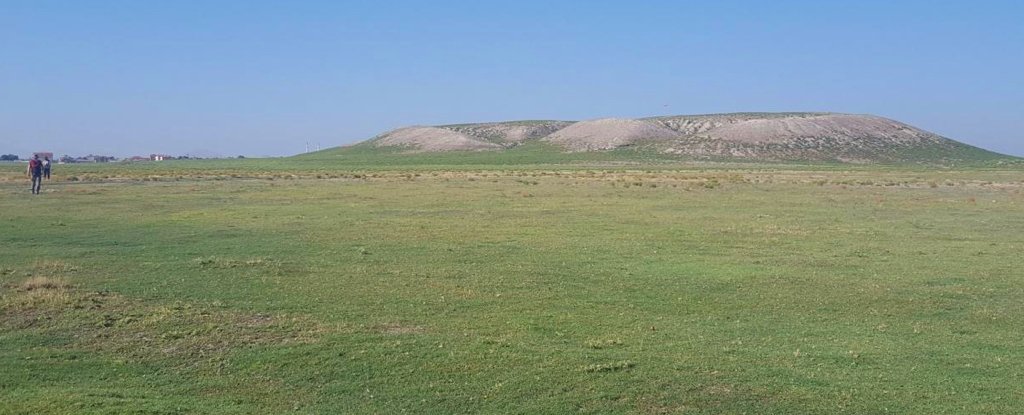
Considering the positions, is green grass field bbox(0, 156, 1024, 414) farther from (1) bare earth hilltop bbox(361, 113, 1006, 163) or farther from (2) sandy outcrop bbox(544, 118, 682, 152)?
(2) sandy outcrop bbox(544, 118, 682, 152)

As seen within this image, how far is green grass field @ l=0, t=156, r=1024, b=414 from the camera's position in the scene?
10.1 m

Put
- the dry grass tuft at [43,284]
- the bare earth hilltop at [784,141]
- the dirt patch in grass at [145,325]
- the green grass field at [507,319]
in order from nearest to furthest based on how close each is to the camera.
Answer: the green grass field at [507,319], the dirt patch in grass at [145,325], the dry grass tuft at [43,284], the bare earth hilltop at [784,141]

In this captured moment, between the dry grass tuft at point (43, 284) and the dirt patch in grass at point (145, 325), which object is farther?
the dry grass tuft at point (43, 284)

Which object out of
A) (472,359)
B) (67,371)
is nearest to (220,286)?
(67,371)

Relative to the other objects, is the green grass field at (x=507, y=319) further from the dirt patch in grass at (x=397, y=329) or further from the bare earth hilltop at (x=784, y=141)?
the bare earth hilltop at (x=784, y=141)

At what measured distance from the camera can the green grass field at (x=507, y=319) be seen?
33.1ft

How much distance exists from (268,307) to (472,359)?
4.76m

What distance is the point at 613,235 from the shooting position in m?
27.3

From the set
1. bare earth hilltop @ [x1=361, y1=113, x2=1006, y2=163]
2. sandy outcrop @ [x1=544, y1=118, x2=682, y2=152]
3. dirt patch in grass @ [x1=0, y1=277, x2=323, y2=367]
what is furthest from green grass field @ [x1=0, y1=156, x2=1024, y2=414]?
sandy outcrop @ [x1=544, y1=118, x2=682, y2=152]

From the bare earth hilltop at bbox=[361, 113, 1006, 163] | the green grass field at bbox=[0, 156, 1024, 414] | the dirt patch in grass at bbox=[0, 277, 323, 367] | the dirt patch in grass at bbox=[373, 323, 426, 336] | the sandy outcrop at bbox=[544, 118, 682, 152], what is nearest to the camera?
the green grass field at bbox=[0, 156, 1024, 414]

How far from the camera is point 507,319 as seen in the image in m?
14.0

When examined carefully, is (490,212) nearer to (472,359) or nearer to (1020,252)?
(1020,252)

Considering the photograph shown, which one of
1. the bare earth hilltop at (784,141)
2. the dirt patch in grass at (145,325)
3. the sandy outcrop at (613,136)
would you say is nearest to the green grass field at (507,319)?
the dirt patch in grass at (145,325)

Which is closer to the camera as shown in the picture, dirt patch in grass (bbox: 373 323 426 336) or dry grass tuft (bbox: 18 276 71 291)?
dirt patch in grass (bbox: 373 323 426 336)
